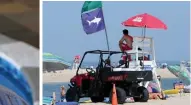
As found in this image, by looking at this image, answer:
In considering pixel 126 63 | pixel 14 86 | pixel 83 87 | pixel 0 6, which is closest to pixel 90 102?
pixel 83 87

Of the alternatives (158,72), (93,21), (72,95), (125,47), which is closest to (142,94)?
(125,47)

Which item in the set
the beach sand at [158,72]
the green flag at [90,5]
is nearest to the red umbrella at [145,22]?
the green flag at [90,5]

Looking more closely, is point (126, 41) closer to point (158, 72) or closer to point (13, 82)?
point (13, 82)

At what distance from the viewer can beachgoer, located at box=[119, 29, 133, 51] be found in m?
6.75

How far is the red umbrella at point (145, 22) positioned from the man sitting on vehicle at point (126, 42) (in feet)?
0.56

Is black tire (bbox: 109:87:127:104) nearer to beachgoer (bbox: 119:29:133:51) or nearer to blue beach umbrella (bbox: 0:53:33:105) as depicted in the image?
beachgoer (bbox: 119:29:133:51)

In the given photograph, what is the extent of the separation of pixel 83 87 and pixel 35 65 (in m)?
2.41

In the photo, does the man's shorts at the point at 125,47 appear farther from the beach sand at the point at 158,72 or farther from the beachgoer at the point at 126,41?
the beach sand at the point at 158,72

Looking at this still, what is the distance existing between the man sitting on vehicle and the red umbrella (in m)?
0.17

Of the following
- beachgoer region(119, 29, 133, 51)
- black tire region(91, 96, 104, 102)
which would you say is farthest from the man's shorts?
black tire region(91, 96, 104, 102)

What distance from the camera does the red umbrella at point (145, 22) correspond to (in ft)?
20.8

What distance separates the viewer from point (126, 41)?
269 inches

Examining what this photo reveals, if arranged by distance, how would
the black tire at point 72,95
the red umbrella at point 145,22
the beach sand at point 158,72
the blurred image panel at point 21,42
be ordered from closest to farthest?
the blurred image panel at point 21,42 < the red umbrella at point 145,22 < the beach sand at point 158,72 < the black tire at point 72,95

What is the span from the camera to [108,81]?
6.54 meters
